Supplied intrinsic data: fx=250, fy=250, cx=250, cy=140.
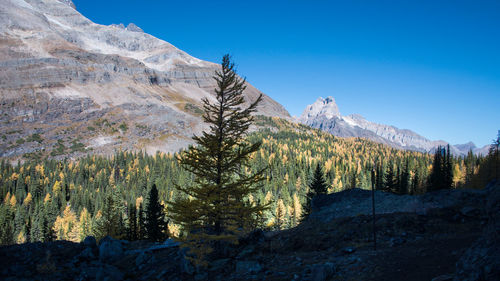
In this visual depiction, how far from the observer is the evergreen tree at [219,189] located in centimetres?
1412

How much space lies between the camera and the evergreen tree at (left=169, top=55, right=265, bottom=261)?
14.1 meters

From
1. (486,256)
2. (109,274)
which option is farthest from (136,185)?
(486,256)

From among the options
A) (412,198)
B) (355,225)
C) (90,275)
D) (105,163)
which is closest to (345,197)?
(412,198)

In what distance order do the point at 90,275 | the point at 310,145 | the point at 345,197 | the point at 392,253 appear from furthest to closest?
the point at 310,145
the point at 345,197
the point at 90,275
the point at 392,253

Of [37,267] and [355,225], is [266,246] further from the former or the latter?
[37,267]

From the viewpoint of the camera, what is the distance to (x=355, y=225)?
17500mm

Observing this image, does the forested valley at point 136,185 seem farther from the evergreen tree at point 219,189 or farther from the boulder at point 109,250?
the evergreen tree at point 219,189

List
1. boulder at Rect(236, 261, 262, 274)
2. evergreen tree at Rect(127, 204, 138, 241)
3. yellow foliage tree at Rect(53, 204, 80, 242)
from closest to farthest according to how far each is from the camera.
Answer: boulder at Rect(236, 261, 262, 274), evergreen tree at Rect(127, 204, 138, 241), yellow foliage tree at Rect(53, 204, 80, 242)

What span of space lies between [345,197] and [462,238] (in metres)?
22.9

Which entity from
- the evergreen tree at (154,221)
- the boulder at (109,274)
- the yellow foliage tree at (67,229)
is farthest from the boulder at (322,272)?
the yellow foliage tree at (67,229)

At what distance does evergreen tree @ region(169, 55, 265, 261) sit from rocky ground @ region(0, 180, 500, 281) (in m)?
1.49

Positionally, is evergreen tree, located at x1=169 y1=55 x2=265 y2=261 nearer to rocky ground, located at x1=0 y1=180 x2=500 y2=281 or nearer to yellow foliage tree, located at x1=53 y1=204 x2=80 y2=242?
rocky ground, located at x1=0 y1=180 x2=500 y2=281

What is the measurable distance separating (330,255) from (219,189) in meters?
6.95

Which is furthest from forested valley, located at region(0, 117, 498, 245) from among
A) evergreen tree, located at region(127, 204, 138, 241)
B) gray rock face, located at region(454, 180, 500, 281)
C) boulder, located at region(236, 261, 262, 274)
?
gray rock face, located at region(454, 180, 500, 281)
